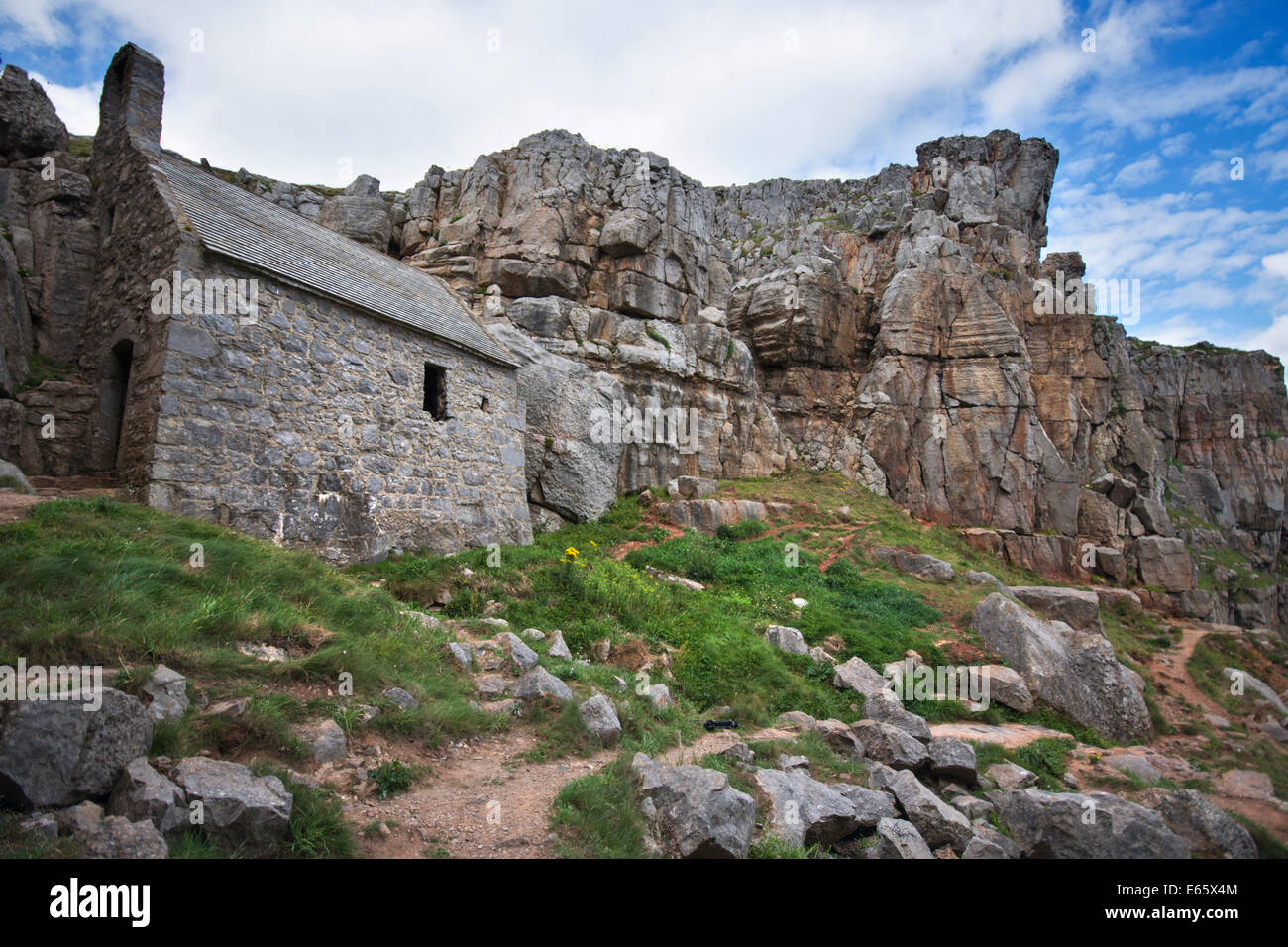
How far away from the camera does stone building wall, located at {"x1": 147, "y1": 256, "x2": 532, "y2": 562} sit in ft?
32.5

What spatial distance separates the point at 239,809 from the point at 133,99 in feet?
52.3

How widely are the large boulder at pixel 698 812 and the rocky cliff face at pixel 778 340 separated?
44.2ft

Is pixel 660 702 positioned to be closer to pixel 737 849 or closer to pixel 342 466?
pixel 737 849

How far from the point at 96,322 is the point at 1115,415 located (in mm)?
47061

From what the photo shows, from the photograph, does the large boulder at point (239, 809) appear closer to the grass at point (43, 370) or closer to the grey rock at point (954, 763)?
the grey rock at point (954, 763)

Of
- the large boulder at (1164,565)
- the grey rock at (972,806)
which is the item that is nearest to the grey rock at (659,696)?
the grey rock at (972,806)

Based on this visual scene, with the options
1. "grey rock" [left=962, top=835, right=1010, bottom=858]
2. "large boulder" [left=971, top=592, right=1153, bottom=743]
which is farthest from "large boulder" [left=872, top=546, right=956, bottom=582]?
"grey rock" [left=962, top=835, right=1010, bottom=858]

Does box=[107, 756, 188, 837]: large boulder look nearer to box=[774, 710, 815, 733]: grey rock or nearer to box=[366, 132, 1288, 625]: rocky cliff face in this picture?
box=[774, 710, 815, 733]: grey rock

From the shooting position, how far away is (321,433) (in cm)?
1151

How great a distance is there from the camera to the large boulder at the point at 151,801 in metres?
3.44

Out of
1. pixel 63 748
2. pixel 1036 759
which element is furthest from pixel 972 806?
pixel 63 748

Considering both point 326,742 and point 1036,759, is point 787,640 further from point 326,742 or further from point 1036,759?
point 326,742

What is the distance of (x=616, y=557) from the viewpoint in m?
16.1
